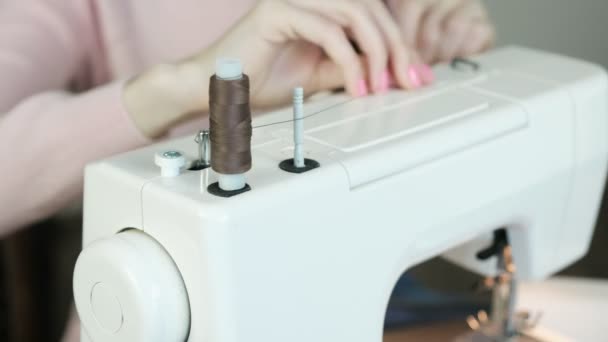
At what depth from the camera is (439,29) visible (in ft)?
2.94

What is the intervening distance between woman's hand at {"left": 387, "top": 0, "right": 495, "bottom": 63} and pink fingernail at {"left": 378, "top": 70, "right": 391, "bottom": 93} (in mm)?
130

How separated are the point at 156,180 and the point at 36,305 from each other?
113 cm

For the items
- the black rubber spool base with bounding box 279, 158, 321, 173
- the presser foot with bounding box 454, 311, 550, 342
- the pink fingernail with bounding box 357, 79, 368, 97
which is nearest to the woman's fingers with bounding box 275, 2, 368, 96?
the pink fingernail with bounding box 357, 79, 368, 97

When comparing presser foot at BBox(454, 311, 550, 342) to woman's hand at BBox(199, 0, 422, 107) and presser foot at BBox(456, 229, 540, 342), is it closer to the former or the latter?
presser foot at BBox(456, 229, 540, 342)

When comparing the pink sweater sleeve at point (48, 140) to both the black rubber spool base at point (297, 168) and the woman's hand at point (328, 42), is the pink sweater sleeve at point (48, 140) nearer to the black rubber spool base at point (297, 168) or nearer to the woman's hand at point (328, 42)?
the woman's hand at point (328, 42)

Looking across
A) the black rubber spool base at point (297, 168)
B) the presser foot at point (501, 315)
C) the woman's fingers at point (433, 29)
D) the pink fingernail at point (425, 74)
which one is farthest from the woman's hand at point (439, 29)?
the black rubber spool base at point (297, 168)

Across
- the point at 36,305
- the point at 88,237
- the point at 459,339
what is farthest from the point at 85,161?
the point at 36,305

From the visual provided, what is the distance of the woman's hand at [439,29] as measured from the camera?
88 centimetres

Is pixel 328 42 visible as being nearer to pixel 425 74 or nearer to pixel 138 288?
pixel 425 74

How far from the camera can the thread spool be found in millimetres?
493

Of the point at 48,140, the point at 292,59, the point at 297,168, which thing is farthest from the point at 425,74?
the point at 48,140

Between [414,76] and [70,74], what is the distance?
43 centimetres

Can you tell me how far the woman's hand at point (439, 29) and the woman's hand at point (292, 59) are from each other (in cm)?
13

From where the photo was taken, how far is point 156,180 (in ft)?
1.80
